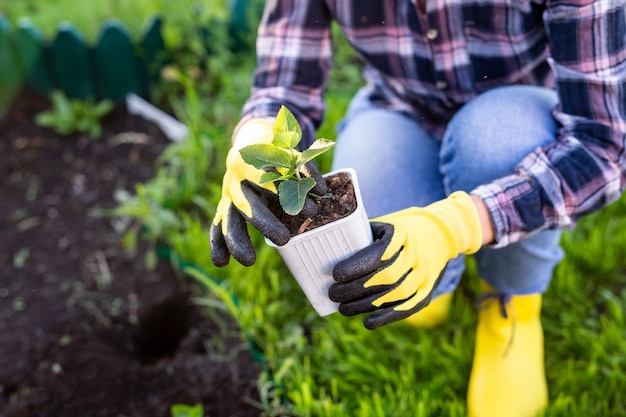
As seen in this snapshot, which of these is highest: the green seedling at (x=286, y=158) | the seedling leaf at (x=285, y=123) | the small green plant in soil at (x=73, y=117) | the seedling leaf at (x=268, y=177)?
the seedling leaf at (x=285, y=123)

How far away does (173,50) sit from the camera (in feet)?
8.05

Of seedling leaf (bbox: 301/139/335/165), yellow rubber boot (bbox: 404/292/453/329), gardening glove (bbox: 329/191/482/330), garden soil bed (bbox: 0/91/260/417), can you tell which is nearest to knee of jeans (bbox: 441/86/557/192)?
gardening glove (bbox: 329/191/482/330)

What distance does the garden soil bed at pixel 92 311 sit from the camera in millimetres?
1547

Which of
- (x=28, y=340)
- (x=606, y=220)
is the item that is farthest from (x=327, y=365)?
(x=606, y=220)

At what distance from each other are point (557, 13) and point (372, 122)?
51 centimetres

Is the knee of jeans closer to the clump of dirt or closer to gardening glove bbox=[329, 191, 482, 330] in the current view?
gardening glove bbox=[329, 191, 482, 330]

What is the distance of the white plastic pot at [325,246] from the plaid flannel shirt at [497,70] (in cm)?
27

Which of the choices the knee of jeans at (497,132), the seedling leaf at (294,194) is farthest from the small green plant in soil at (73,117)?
the seedling leaf at (294,194)

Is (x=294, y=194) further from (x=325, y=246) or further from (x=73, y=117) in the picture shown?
(x=73, y=117)

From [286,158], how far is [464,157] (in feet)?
1.55

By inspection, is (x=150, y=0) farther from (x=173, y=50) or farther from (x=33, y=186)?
(x=33, y=186)

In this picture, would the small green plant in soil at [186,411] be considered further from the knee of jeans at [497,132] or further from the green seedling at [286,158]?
the knee of jeans at [497,132]

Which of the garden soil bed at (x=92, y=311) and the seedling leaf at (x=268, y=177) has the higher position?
the seedling leaf at (x=268, y=177)

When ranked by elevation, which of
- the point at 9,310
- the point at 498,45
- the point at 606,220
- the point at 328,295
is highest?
the point at 498,45
